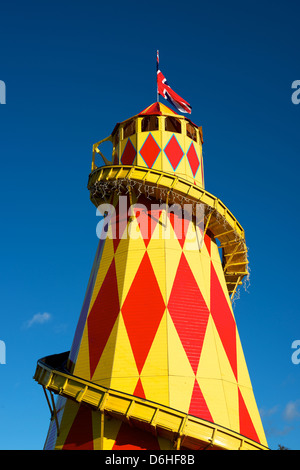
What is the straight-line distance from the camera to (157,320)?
27734 millimetres

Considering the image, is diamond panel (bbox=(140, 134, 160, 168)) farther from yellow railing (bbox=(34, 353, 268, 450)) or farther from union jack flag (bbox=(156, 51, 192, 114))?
yellow railing (bbox=(34, 353, 268, 450))

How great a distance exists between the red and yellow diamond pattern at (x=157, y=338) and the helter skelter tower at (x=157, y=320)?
6 centimetres

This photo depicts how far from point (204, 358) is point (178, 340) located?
156cm

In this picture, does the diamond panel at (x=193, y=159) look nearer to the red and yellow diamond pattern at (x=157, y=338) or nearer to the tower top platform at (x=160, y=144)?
the tower top platform at (x=160, y=144)

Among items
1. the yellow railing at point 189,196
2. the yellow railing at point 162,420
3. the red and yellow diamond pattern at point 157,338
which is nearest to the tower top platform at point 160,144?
the yellow railing at point 189,196

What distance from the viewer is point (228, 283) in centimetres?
3691

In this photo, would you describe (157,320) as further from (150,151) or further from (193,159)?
(193,159)

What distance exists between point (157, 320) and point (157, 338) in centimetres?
97

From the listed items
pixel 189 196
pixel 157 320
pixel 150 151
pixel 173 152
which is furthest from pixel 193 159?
pixel 157 320

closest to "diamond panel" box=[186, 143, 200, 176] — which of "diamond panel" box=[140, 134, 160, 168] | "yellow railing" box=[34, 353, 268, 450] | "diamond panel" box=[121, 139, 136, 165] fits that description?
"diamond panel" box=[140, 134, 160, 168]

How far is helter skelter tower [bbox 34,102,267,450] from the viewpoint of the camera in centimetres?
2472

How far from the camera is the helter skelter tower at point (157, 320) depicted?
973 inches

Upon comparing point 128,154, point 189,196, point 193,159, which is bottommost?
point 189,196
